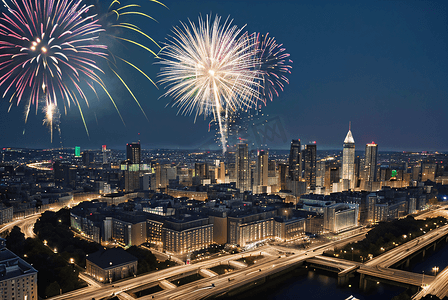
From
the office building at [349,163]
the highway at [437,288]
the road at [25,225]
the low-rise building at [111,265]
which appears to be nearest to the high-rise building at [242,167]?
the office building at [349,163]

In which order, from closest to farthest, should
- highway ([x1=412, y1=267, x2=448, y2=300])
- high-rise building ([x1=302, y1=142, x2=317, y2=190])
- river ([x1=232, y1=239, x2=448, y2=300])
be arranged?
highway ([x1=412, y1=267, x2=448, y2=300]) < river ([x1=232, y1=239, x2=448, y2=300]) < high-rise building ([x1=302, y1=142, x2=317, y2=190])

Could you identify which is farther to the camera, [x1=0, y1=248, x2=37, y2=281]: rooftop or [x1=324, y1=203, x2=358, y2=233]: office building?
[x1=324, y1=203, x2=358, y2=233]: office building

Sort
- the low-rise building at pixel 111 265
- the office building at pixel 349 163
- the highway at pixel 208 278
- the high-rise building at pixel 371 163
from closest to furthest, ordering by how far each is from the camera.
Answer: the highway at pixel 208 278
the low-rise building at pixel 111 265
the high-rise building at pixel 371 163
the office building at pixel 349 163

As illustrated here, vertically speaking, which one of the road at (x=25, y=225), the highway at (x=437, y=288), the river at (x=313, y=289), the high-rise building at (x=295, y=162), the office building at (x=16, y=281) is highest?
the high-rise building at (x=295, y=162)

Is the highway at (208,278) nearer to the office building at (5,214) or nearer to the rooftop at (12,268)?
the rooftop at (12,268)

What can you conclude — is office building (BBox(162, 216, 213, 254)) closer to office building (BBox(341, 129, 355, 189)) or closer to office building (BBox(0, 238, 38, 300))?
office building (BBox(0, 238, 38, 300))

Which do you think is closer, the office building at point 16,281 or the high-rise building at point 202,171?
the office building at point 16,281

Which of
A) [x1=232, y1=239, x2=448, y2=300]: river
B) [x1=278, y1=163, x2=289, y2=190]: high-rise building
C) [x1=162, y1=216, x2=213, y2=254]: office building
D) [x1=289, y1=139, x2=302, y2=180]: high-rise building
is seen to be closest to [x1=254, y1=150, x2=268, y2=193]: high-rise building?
[x1=278, y1=163, x2=289, y2=190]: high-rise building
